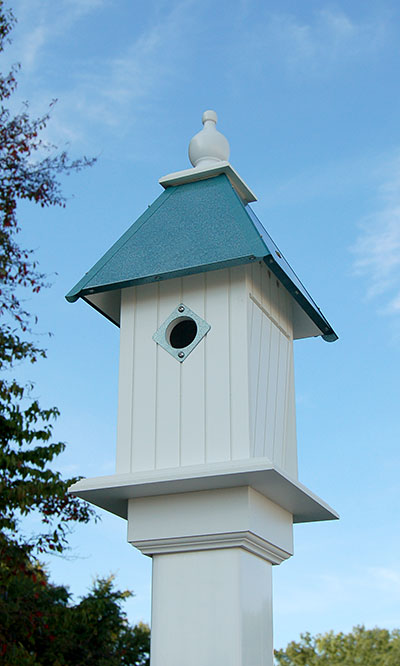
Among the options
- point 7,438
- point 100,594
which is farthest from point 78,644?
point 7,438

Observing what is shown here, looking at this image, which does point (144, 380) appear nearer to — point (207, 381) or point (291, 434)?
point (207, 381)

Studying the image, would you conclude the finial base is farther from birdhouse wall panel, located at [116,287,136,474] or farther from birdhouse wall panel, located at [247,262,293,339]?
birdhouse wall panel, located at [116,287,136,474]

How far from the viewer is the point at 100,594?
11.8 meters

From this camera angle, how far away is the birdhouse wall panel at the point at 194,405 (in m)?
3.41

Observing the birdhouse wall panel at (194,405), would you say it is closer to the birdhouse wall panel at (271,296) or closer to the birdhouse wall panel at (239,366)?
the birdhouse wall panel at (239,366)

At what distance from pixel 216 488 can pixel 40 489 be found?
3466 mm

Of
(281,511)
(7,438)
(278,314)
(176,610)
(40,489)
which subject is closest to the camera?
(176,610)

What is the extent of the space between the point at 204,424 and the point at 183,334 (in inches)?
23.1

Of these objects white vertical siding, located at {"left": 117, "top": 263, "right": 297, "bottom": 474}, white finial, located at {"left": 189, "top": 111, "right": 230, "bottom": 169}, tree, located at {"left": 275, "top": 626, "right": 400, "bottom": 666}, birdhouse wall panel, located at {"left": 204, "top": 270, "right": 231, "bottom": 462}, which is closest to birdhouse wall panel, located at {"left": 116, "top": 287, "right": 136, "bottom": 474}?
white vertical siding, located at {"left": 117, "top": 263, "right": 297, "bottom": 474}

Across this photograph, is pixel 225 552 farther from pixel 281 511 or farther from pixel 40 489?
pixel 40 489

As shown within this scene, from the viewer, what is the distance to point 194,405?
3490 mm

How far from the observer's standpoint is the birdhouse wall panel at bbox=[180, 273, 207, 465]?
3.41 metres

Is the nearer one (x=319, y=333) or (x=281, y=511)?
(x=281, y=511)

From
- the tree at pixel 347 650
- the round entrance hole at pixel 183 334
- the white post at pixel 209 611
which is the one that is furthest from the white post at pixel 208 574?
the tree at pixel 347 650
